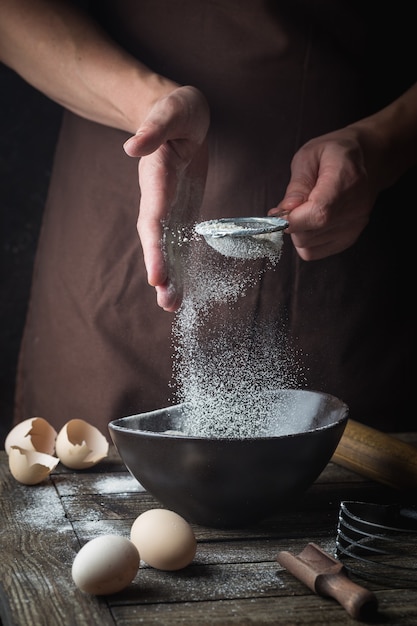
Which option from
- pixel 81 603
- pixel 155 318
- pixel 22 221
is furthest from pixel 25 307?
pixel 81 603

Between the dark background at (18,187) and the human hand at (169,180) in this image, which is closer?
the human hand at (169,180)

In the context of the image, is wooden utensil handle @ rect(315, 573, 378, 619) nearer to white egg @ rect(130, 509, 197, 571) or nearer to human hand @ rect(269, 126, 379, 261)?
white egg @ rect(130, 509, 197, 571)

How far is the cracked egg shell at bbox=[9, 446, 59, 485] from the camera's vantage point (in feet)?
3.55

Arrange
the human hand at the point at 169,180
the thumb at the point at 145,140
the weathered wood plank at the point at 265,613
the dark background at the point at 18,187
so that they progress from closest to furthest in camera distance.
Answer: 1. the weathered wood plank at the point at 265,613
2. the thumb at the point at 145,140
3. the human hand at the point at 169,180
4. the dark background at the point at 18,187

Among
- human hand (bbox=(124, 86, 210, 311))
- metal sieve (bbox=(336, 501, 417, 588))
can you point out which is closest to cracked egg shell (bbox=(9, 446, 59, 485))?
human hand (bbox=(124, 86, 210, 311))

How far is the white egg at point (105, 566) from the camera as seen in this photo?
2.45 feet

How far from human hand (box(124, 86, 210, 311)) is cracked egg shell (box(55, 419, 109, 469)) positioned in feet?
0.70

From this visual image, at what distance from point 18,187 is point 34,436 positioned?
2.49 ft

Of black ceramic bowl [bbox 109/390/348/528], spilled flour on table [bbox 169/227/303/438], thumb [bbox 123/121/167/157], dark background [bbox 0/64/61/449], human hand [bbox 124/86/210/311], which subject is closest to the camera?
black ceramic bowl [bbox 109/390/348/528]

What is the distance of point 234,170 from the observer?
147cm

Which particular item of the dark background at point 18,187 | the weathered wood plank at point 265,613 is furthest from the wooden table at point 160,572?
the dark background at point 18,187

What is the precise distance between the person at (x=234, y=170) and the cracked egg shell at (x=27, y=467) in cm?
40

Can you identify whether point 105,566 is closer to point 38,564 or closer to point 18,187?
point 38,564

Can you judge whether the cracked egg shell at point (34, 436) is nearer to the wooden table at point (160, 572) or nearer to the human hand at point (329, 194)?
the wooden table at point (160, 572)
